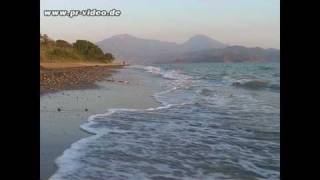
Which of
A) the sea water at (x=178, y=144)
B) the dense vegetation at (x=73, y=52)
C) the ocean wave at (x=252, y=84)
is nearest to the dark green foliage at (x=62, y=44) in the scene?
the dense vegetation at (x=73, y=52)

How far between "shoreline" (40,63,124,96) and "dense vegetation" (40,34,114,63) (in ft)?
0.48

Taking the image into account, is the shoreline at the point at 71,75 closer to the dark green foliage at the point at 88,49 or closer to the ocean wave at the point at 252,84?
the dark green foliage at the point at 88,49

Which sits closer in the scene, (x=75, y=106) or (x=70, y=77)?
(x=75, y=106)

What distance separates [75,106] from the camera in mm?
5762

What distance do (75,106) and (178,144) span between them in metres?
2.17

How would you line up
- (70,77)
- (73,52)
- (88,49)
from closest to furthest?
(70,77), (73,52), (88,49)

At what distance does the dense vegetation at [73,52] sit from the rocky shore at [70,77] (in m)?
0.26

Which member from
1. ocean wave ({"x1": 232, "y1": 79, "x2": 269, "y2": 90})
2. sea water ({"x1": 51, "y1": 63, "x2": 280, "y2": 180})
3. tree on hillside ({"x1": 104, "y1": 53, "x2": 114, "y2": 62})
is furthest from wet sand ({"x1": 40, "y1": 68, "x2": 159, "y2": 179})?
ocean wave ({"x1": 232, "y1": 79, "x2": 269, "y2": 90})

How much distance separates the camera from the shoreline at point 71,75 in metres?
7.17

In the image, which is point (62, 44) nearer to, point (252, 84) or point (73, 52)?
point (73, 52)

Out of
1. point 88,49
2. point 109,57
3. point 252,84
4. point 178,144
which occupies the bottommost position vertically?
point 178,144

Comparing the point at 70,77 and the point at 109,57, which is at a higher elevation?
the point at 109,57

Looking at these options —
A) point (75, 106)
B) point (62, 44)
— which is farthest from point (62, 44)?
point (75, 106)
